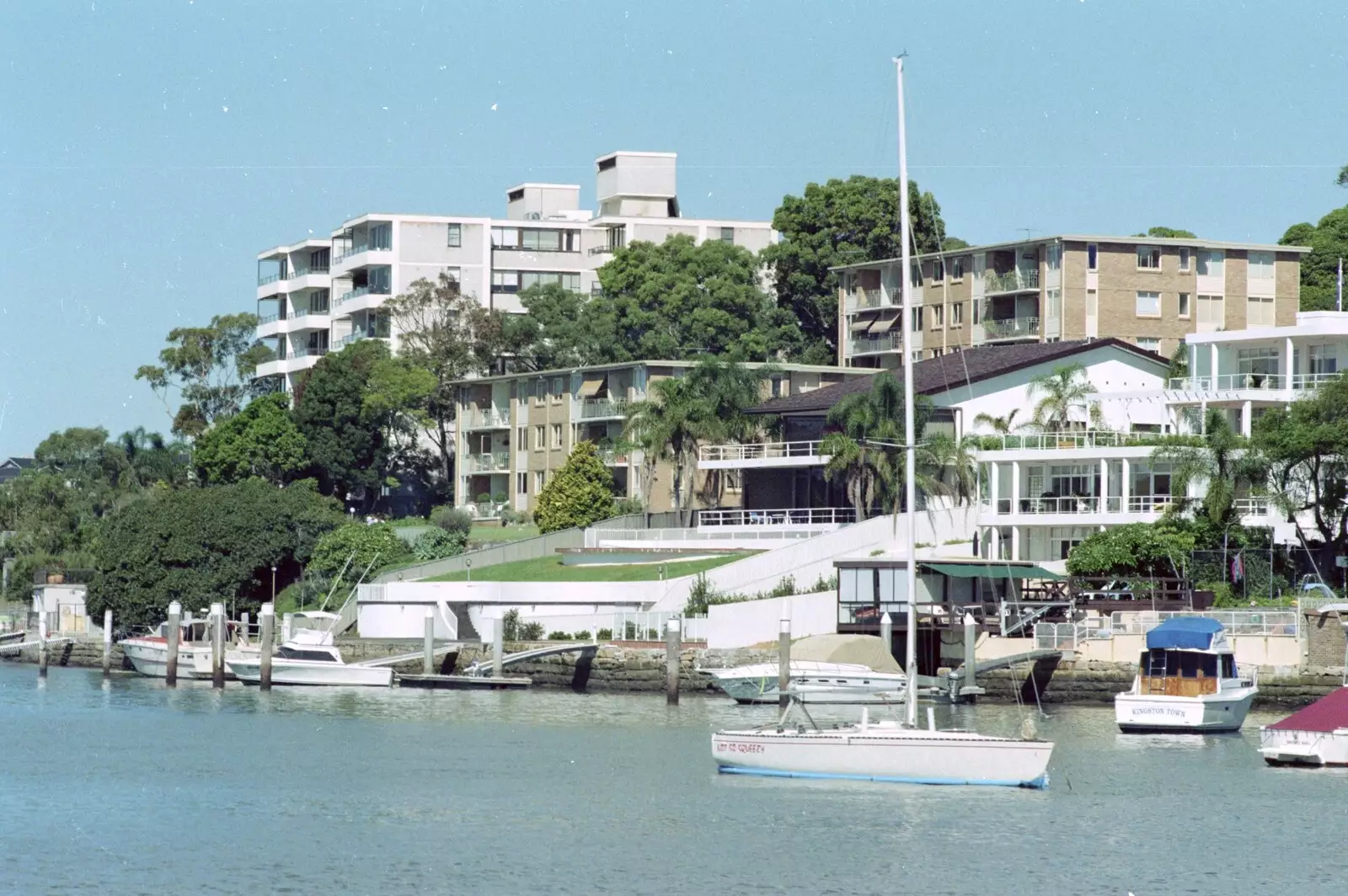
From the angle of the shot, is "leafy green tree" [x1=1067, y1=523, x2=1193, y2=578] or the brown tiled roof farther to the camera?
the brown tiled roof

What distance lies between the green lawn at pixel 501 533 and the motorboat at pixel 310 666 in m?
25.2

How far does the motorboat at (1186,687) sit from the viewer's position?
201 ft

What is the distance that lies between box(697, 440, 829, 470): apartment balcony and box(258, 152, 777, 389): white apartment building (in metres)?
44.6

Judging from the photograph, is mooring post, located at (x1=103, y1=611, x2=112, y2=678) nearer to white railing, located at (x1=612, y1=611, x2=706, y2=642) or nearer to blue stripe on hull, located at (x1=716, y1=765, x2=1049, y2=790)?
white railing, located at (x1=612, y1=611, x2=706, y2=642)

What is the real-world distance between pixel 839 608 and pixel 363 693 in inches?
695

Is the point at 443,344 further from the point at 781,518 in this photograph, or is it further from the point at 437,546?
the point at 781,518

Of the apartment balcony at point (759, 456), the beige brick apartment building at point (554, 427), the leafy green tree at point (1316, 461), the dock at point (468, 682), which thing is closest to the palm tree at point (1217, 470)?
Result: the leafy green tree at point (1316, 461)

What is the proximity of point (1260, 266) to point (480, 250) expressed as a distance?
57.3 m

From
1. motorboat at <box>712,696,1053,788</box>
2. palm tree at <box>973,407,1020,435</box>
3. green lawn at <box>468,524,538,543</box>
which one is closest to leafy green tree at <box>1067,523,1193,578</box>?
palm tree at <box>973,407,1020,435</box>

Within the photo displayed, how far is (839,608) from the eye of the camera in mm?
78062

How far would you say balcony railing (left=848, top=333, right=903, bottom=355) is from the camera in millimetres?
128375

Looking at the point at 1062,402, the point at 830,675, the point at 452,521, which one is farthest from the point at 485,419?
the point at 830,675

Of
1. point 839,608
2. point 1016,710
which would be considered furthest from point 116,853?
point 839,608

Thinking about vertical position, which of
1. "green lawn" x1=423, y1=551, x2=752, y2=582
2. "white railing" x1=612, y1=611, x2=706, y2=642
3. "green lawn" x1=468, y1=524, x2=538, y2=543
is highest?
"green lawn" x1=468, y1=524, x2=538, y2=543
